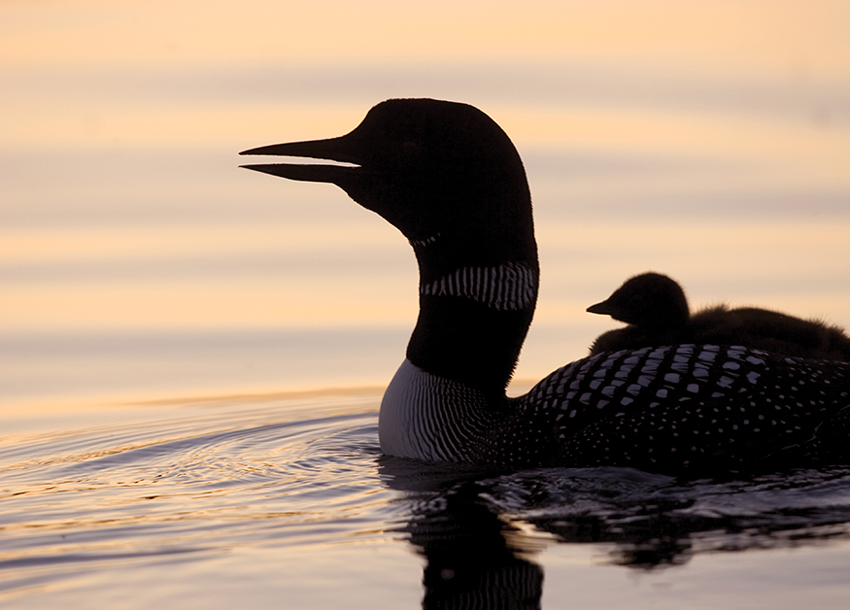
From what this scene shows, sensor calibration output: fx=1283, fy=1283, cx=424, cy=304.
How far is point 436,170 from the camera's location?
12.9ft

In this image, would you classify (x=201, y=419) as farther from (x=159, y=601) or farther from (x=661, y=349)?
(x=159, y=601)

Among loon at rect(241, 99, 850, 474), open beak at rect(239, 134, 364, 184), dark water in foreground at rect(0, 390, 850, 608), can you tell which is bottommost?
dark water in foreground at rect(0, 390, 850, 608)

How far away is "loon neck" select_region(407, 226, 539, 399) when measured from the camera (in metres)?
3.96

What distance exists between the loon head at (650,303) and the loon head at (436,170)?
2.46 ft

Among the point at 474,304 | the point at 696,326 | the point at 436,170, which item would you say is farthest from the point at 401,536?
the point at 696,326

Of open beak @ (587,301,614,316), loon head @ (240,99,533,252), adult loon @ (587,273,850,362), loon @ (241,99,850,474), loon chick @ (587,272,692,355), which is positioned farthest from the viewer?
open beak @ (587,301,614,316)

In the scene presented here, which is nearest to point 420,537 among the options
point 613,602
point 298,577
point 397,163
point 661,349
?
point 298,577

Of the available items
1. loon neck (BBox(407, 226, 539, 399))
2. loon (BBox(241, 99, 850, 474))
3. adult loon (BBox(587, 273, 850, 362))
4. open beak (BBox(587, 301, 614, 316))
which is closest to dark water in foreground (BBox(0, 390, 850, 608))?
loon (BBox(241, 99, 850, 474))

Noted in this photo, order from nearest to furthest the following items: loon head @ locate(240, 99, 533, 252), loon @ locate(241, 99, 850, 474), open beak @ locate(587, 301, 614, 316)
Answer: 1. loon @ locate(241, 99, 850, 474)
2. loon head @ locate(240, 99, 533, 252)
3. open beak @ locate(587, 301, 614, 316)

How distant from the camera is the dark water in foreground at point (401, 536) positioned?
8.62 feet

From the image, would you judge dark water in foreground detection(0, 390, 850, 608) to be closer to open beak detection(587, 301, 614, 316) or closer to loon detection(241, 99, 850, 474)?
loon detection(241, 99, 850, 474)

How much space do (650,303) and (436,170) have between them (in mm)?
1070

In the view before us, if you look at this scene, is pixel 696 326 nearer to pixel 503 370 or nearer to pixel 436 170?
pixel 503 370

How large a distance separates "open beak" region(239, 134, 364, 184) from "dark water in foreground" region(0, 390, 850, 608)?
906 millimetres
